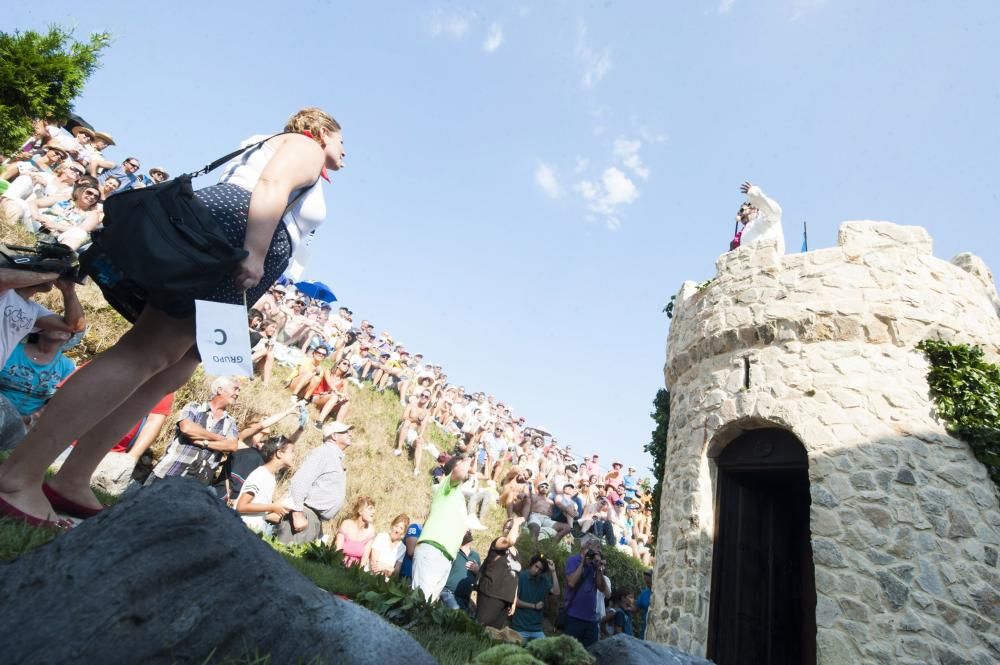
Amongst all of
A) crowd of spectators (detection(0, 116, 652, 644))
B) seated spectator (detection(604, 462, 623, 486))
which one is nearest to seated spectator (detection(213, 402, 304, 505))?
crowd of spectators (detection(0, 116, 652, 644))

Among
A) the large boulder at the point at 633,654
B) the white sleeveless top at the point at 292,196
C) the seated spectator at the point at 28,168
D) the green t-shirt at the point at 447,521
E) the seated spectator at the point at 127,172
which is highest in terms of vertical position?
the seated spectator at the point at 127,172

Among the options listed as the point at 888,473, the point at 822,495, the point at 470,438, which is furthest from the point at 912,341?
the point at 470,438

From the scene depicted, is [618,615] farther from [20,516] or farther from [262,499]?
[20,516]

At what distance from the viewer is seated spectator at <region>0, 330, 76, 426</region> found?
5250 millimetres

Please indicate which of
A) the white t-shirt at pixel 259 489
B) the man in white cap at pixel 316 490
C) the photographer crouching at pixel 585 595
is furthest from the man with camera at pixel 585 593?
the white t-shirt at pixel 259 489

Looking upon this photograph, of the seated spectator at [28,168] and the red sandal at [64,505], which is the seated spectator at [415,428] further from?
the red sandal at [64,505]

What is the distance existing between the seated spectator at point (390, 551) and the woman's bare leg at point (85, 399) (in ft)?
18.4

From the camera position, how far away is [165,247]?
2.19m

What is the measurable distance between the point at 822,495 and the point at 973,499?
1490 mm

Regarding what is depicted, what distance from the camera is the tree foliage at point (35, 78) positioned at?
8.75 metres

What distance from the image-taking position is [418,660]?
80.7 inches

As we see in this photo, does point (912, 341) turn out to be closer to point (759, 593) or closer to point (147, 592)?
point (759, 593)

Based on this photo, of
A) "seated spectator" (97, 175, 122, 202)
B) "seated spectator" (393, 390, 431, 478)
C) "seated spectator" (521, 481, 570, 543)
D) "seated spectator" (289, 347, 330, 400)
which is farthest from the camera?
"seated spectator" (393, 390, 431, 478)

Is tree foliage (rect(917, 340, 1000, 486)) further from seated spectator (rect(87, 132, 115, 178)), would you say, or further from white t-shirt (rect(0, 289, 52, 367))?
seated spectator (rect(87, 132, 115, 178))
